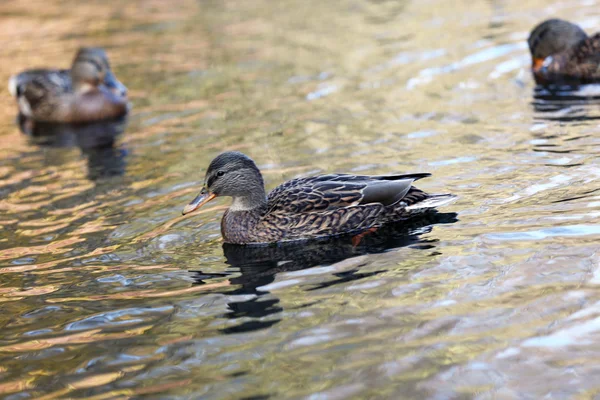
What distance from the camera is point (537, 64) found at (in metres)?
12.7

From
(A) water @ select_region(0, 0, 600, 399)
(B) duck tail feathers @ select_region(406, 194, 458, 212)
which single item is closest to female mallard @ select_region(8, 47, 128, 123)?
(A) water @ select_region(0, 0, 600, 399)

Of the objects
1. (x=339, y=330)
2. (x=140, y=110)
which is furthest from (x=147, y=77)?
(x=339, y=330)

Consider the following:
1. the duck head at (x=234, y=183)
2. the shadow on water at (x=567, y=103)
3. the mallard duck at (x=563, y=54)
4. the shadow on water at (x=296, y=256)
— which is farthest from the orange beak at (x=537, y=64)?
the duck head at (x=234, y=183)

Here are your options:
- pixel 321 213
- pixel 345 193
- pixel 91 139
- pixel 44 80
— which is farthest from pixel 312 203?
pixel 44 80

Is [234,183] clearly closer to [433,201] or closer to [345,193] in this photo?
[345,193]

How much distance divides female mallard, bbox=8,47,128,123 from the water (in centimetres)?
50

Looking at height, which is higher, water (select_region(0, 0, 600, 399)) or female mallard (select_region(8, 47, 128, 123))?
female mallard (select_region(8, 47, 128, 123))

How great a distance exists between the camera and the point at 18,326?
6.47 m

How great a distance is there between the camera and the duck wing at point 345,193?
7617 millimetres

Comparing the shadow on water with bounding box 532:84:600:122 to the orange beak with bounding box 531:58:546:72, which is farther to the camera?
the orange beak with bounding box 531:58:546:72

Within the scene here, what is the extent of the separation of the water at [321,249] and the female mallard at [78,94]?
50 cm

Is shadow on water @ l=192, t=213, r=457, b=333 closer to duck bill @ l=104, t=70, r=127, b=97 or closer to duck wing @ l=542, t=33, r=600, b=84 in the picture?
duck wing @ l=542, t=33, r=600, b=84

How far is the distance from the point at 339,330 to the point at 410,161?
13.2 ft

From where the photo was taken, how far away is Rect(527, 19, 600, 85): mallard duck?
1209 centimetres
